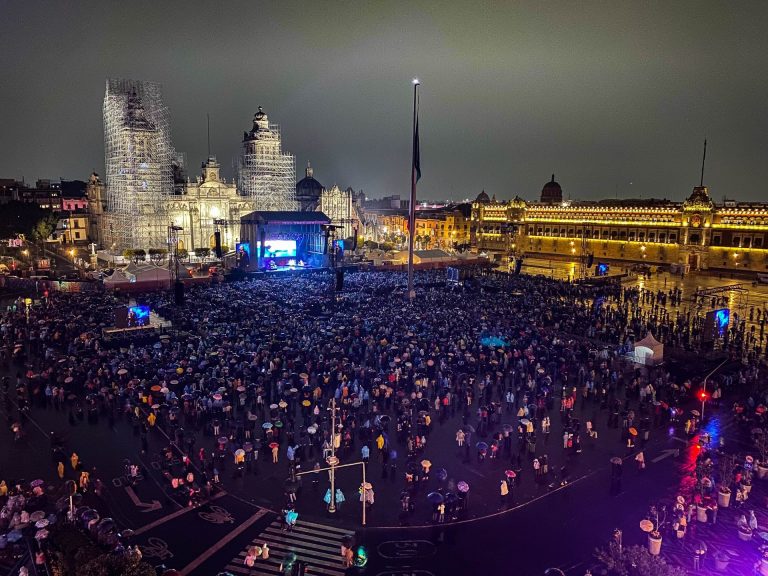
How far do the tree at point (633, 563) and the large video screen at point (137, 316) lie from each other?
2511 cm

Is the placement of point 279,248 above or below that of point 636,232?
below

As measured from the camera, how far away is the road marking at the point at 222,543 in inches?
460

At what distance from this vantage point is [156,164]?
69812mm

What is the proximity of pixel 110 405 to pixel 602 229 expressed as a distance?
78698 millimetres

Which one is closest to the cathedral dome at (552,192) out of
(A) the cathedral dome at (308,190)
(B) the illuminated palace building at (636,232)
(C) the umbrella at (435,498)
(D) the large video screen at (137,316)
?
(B) the illuminated palace building at (636,232)

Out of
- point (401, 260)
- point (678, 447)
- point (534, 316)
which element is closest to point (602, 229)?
point (401, 260)

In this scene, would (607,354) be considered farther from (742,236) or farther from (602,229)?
(602,229)

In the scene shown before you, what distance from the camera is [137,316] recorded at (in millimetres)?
29031

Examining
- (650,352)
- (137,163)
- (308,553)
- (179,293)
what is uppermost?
(137,163)

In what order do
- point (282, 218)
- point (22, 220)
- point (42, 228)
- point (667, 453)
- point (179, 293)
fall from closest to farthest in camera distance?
point (667, 453) → point (179, 293) → point (282, 218) → point (22, 220) → point (42, 228)

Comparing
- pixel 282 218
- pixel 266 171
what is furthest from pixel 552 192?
pixel 282 218

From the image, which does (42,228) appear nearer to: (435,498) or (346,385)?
(346,385)

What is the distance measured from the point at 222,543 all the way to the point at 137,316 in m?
19.6

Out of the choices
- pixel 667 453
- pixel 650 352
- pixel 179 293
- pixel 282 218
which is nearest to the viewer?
pixel 667 453
